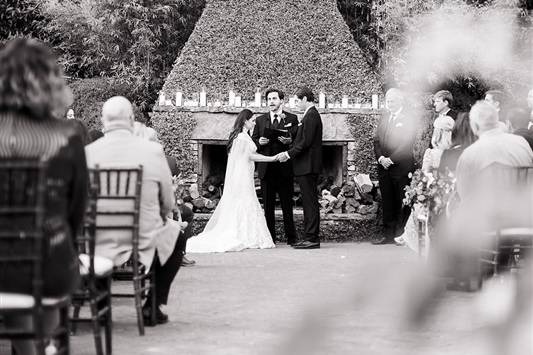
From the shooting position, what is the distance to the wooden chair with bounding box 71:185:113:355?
4.72 meters

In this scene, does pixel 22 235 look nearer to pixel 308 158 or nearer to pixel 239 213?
pixel 308 158

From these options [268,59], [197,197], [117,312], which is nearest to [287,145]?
[197,197]

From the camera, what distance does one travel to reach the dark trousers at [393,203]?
41.9 feet

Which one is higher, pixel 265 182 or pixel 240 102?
pixel 240 102

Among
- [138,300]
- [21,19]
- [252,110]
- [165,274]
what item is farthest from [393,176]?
[21,19]

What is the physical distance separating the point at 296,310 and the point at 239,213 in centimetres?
1223

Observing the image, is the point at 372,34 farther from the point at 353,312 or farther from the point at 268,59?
the point at 353,312

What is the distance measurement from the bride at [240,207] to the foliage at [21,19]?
11900 mm

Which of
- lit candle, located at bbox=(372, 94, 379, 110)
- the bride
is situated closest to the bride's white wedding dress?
the bride

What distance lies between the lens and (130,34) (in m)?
22.0

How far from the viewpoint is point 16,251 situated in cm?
342

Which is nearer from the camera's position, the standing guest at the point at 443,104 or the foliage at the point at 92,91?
the standing guest at the point at 443,104

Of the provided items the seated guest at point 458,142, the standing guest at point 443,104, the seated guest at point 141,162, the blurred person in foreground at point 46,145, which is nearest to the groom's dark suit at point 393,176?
the standing guest at point 443,104

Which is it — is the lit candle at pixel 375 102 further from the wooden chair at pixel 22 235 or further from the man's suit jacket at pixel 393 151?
the wooden chair at pixel 22 235
